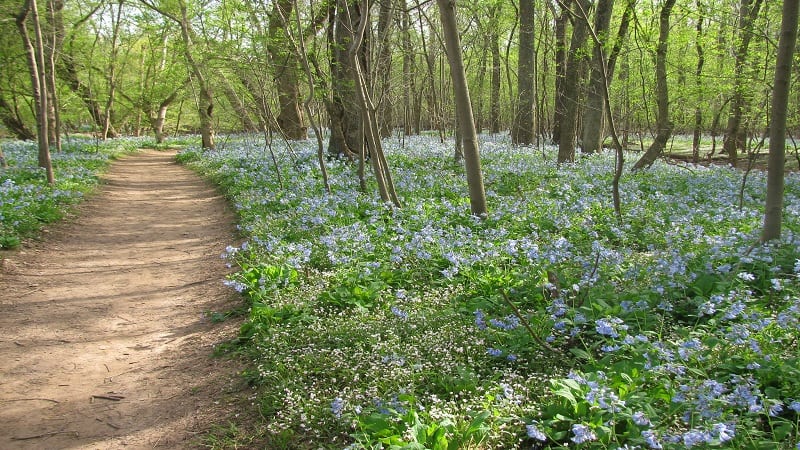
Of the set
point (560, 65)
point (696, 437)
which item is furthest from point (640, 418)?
point (560, 65)

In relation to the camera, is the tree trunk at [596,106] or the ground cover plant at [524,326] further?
the tree trunk at [596,106]

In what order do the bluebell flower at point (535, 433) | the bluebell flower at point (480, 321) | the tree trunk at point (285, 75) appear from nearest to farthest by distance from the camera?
the bluebell flower at point (535, 433) < the bluebell flower at point (480, 321) < the tree trunk at point (285, 75)

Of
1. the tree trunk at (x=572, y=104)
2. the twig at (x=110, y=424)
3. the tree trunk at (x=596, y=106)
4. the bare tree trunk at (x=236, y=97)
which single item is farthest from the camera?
the bare tree trunk at (x=236, y=97)

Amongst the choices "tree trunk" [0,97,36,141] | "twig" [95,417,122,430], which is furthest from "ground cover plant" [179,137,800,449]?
"tree trunk" [0,97,36,141]

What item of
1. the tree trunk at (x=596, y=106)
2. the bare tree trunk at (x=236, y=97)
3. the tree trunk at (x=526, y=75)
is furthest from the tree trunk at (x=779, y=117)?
the bare tree trunk at (x=236, y=97)

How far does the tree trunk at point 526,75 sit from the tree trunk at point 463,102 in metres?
6.57

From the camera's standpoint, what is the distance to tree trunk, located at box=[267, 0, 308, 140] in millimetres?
10781

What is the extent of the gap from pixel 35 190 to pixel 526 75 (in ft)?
41.5

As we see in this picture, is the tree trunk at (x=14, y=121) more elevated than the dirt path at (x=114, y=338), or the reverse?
the tree trunk at (x=14, y=121)

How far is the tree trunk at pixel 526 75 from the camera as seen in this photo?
13.5 meters

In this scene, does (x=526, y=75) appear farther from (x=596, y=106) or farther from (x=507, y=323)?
(x=507, y=323)

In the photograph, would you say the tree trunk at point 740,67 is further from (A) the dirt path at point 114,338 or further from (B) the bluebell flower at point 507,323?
(A) the dirt path at point 114,338

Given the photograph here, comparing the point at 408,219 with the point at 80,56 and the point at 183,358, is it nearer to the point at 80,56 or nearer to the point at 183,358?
the point at 183,358

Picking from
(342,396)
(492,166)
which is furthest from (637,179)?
(342,396)
